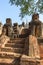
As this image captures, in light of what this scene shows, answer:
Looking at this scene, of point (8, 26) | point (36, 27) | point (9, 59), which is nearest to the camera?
point (9, 59)

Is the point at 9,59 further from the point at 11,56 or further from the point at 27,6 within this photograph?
the point at 27,6

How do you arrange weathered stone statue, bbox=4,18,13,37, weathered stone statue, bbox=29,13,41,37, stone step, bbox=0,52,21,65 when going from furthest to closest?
weathered stone statue, bbox=4,18,13,37 < weathered stone statue, bbox=29,13,41,37 < stone step, bbox=0,52,21,65

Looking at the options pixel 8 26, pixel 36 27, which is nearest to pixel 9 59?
pixel 36 27

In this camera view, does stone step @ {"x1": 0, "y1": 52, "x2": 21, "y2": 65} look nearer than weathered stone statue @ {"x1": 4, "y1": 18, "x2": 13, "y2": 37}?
Yes

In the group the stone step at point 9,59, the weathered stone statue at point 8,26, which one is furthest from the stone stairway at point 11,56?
the weathered stone statue at point 8,26

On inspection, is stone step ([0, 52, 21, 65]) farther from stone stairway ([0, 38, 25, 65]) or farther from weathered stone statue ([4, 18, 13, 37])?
weathered stone statue ([4, 18, 13, 37])

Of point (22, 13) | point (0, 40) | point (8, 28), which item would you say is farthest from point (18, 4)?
point (0, 40)

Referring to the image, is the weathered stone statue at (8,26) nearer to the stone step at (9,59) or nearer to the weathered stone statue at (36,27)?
the weathered stone statue at (36,27)

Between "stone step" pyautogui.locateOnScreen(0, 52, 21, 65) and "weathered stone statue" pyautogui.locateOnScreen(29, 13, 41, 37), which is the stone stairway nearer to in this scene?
"stone step" pyautogui.locateOnScreen(0, 52, 21, 65)

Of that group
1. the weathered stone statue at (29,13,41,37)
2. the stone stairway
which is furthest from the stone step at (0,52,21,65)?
the weathered stone statue at (29,13,41,37)

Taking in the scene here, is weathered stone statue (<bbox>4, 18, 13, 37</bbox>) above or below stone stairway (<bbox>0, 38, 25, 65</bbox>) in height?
above

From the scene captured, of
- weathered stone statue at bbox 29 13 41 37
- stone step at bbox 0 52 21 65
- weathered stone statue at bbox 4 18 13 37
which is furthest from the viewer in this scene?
weathered stone statue at bbox 4 18 13 37

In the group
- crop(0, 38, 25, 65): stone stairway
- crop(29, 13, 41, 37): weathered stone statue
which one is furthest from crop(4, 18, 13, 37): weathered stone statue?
crop(0, 38, 25, 65): stone stairway

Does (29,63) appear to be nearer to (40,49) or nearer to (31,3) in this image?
(40,49)
